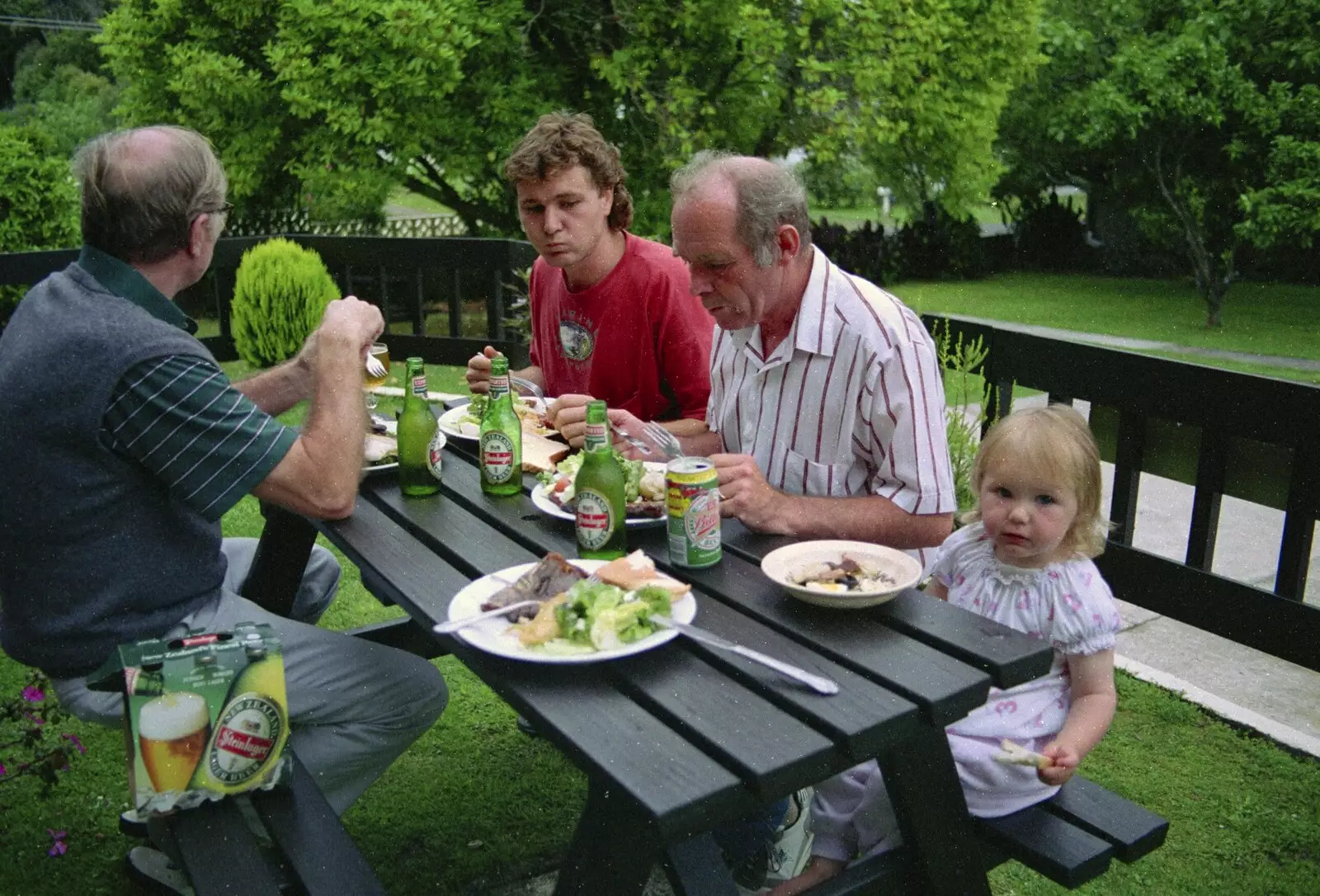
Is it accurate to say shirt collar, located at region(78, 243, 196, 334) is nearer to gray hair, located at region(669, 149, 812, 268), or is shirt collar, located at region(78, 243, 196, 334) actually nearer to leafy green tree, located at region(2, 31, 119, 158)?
gray hair, located at region(669, 149, 812, 268)

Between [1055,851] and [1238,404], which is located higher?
[1238,404]

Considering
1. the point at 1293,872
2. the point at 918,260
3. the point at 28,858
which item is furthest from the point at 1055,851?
the point at 918,260

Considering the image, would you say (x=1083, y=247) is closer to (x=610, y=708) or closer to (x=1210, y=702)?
(x=1210, y=702)

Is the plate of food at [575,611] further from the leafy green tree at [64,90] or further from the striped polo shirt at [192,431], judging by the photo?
the leafy green tree at [64,90]

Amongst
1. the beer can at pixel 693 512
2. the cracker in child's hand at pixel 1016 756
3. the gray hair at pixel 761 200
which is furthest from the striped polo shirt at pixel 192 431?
the cracker in child's hand at pixel 1016 756

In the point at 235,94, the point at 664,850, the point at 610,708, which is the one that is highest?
the point at 235,94

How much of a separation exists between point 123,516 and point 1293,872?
9.67ft

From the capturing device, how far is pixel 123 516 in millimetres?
2189

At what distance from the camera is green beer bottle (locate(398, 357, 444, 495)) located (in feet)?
8.84

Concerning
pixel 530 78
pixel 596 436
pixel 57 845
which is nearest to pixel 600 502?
pixel 596 436

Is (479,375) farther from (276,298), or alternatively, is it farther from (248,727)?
(276,298)

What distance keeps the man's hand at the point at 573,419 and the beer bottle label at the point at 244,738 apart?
102cm

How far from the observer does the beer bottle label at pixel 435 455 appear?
8.86 ft

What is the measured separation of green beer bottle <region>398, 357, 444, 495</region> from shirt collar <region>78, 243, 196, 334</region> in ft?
1.91
